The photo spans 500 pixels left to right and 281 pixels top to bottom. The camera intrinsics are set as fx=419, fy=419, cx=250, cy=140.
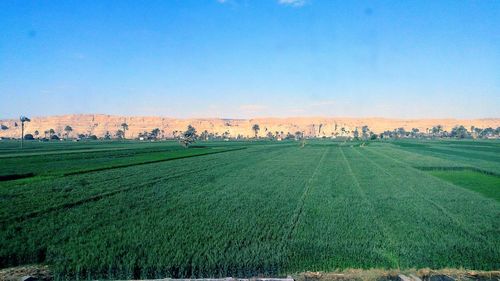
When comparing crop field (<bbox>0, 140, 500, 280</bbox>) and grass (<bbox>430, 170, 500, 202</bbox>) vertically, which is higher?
grass (<bbox>430, 170, 500, 202</bbox>)

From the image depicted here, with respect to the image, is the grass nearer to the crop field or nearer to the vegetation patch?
the crop field

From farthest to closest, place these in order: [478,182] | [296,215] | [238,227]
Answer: [478,182] < [296,215] < [238,227]

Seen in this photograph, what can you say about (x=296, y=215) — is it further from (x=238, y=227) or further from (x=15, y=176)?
(x=15, y=176)

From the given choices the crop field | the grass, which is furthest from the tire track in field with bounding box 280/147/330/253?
the grass

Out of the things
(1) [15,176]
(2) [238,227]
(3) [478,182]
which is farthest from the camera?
(3) [478,182]

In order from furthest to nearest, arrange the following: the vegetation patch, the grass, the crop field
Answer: the vegetation patch
the grass
the crop field

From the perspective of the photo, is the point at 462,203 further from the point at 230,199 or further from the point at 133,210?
the point at 133,210

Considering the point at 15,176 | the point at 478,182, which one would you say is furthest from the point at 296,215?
the point at 15,176

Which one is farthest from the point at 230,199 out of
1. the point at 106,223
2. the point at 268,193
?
the point at 106,223

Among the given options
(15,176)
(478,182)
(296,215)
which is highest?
(478,182)

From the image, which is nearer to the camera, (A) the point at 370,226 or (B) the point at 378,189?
(A) the point at 370,226

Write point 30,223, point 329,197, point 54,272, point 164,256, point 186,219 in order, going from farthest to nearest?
point 329,197, point 186,219, point 30,223, point 164,256, point 54,272
